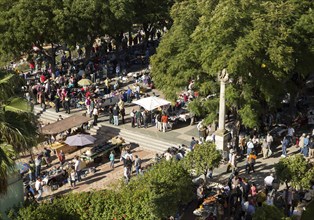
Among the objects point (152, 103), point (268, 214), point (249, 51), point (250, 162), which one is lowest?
point (250, 162)

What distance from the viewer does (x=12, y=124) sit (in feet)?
39.3

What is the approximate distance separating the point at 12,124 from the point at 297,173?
11.3m

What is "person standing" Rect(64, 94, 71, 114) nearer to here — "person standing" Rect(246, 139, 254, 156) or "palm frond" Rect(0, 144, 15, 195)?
"person standing" Rect(246, 139, 254, 156)

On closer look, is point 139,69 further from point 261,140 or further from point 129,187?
point 129,187

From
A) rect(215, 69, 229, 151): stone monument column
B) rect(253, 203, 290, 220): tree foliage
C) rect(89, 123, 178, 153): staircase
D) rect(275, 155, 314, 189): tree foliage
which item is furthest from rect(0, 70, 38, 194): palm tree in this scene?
rect(89, 123, 178, 153): staircase

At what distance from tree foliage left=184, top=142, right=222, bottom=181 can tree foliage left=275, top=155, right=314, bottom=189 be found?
110 inches

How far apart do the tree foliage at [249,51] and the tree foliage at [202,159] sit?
13.5 feet

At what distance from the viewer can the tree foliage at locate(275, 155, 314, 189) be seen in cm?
1884

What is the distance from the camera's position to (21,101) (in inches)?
504

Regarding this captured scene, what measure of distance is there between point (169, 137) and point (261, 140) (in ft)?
17.4

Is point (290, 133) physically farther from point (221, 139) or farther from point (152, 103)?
point (152, 103)

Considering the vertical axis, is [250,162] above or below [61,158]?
above

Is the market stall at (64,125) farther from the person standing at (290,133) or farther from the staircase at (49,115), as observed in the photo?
the person standing at (290,133)

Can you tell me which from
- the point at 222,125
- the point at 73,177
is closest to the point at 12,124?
the point at 73,177
